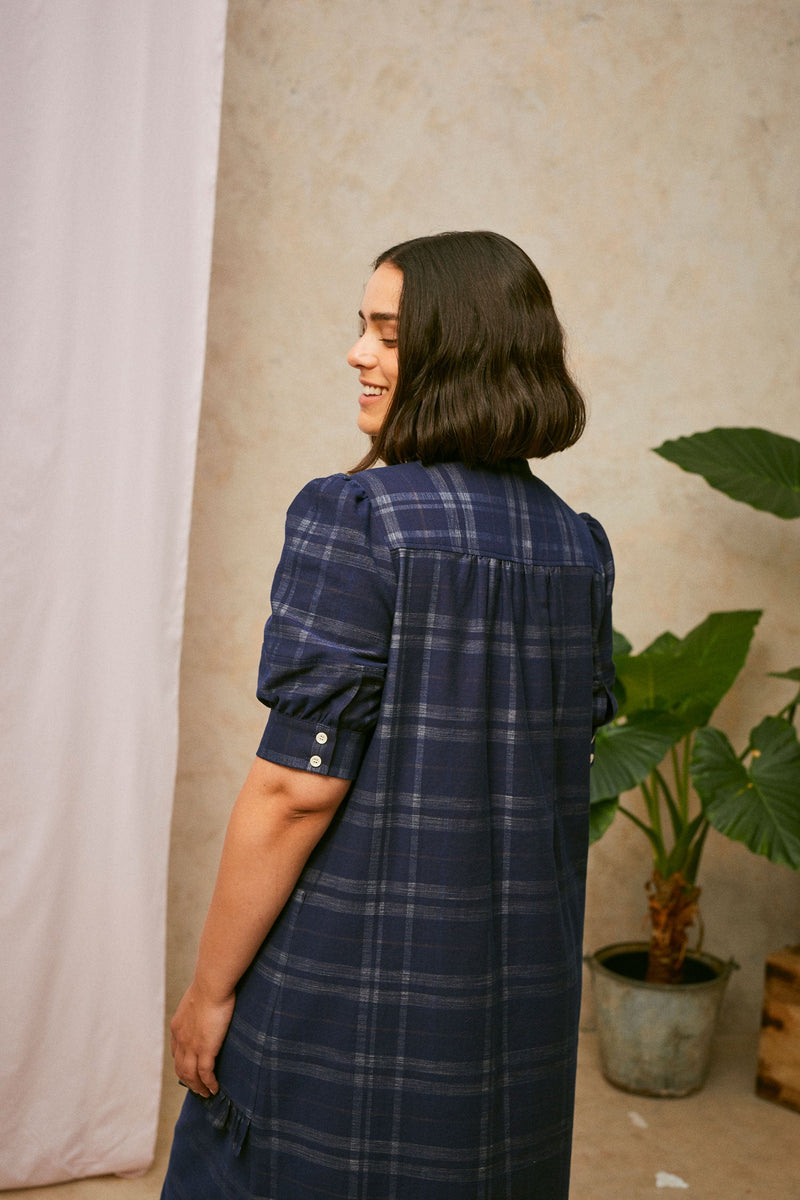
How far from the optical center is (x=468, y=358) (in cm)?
102

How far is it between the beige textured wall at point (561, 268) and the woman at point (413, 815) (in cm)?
146

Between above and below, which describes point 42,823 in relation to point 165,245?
below

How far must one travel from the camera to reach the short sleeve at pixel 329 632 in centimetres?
93

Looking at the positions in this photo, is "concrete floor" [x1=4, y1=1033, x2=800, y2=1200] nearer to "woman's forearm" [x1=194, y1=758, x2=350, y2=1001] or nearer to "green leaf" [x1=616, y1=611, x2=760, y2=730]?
"green leaf" [x1=616, y1=611, x2=760, y2=730]

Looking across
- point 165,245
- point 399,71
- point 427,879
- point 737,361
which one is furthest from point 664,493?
point 427,879

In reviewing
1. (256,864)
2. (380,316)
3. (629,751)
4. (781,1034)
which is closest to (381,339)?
(380,316)

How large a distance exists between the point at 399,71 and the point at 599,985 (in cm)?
219

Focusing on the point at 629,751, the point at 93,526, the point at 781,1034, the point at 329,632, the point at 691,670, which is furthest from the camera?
the point at 781,1034

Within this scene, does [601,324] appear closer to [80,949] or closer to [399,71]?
[399,71]

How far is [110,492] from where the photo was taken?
1.93 m

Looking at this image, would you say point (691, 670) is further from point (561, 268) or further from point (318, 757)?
point (318, 757)

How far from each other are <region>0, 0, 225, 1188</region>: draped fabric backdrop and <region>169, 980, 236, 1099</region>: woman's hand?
930 millimetres

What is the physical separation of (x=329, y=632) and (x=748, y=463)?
1.76m

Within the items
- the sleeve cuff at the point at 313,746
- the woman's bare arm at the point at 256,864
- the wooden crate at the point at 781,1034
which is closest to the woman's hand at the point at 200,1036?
the woman's bare arm at the point at 256,864
